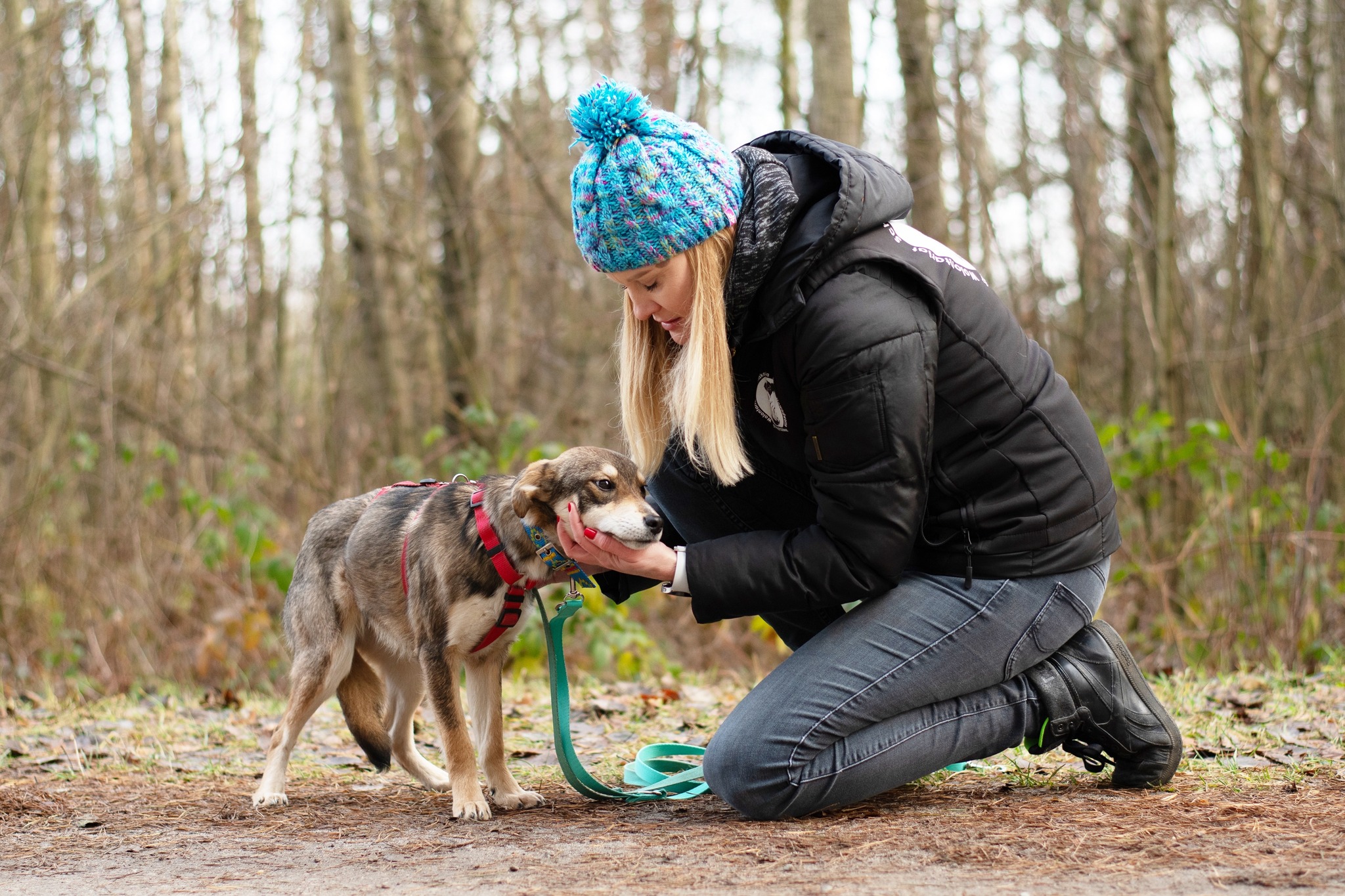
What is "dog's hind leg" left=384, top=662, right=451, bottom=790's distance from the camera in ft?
14.0

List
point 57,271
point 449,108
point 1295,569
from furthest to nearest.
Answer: point 57,271 → point 449,108 → point 1295,569

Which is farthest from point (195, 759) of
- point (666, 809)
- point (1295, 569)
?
point (1295, 569)

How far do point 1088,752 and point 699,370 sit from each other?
1.75 m

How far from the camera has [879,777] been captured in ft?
10.9

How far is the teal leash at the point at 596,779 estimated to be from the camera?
3.71 metres

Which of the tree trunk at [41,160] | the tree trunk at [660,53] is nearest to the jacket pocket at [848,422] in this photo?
the tree trunk at [660,53]

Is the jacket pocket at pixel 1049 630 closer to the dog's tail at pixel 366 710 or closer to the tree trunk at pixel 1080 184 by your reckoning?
the dog's tail at pixel 366 710

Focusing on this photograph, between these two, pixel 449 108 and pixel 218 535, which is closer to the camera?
pixel 218 535

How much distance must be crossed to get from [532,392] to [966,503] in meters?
9.65

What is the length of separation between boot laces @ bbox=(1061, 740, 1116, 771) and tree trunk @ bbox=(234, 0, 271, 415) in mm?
8033

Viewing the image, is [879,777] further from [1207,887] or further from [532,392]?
[532,392]

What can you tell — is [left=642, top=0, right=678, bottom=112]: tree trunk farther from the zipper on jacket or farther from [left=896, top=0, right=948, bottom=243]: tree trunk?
the zipper on jacket

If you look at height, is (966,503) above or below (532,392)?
below

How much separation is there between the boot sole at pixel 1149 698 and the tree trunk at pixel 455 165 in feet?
22.3
